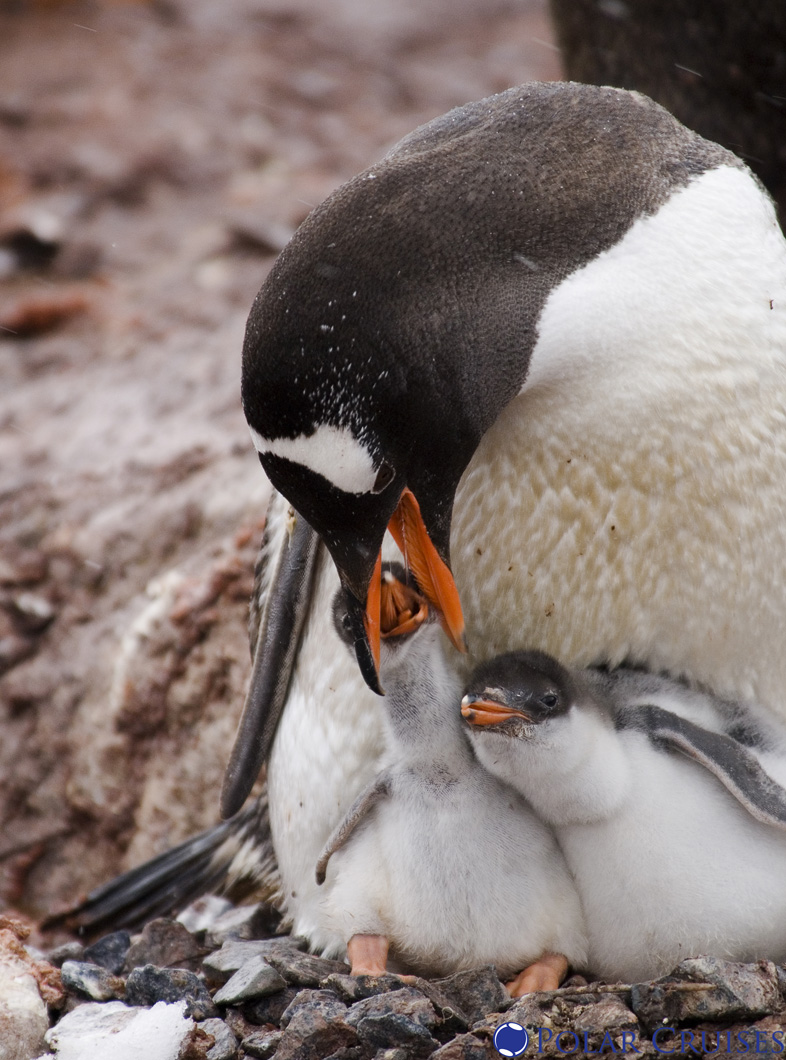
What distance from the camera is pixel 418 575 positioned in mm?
2133

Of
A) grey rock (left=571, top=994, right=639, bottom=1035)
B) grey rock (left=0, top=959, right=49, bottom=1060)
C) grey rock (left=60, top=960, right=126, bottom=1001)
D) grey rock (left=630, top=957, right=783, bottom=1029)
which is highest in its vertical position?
grey rock (left=630, top=957, right=783, bottom=1029)

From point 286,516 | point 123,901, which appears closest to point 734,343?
point 286,516

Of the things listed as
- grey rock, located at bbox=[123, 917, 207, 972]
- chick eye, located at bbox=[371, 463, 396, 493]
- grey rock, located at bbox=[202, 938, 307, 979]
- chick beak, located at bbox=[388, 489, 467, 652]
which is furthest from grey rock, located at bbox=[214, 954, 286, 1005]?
chick eye, located at bbox=[371, 463, 396, 493]

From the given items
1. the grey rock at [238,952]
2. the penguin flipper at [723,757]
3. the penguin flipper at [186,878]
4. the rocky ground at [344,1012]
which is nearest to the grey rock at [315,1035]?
the rocky ground at [344,1012]

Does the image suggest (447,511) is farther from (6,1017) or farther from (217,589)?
(217,589)

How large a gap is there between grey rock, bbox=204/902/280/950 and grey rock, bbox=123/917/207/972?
0.12 metres

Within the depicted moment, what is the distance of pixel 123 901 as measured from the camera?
3.04 m

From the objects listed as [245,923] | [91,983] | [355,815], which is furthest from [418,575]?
[245,923]

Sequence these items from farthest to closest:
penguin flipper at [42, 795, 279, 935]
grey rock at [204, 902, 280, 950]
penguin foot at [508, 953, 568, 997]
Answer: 1. penguin flipper at [42, 795, 279, 935]
2. grey rock at [204, 902, 280, 950]
3. penguin foot at [508, 953, 568, 997]

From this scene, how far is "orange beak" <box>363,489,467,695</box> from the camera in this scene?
6.75ft

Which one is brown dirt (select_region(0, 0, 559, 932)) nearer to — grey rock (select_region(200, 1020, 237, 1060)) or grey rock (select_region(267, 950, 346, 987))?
grey rock (select_region(267, 950, 346, 987))

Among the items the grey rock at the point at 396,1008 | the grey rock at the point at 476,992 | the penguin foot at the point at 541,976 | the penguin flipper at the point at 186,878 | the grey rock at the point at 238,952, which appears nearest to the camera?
the grey rock at the point at 396,1008

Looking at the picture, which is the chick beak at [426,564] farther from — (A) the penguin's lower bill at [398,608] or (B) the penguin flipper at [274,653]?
(B) the penguin flipper at [274,653]

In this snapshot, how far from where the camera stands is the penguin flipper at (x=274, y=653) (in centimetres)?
261
